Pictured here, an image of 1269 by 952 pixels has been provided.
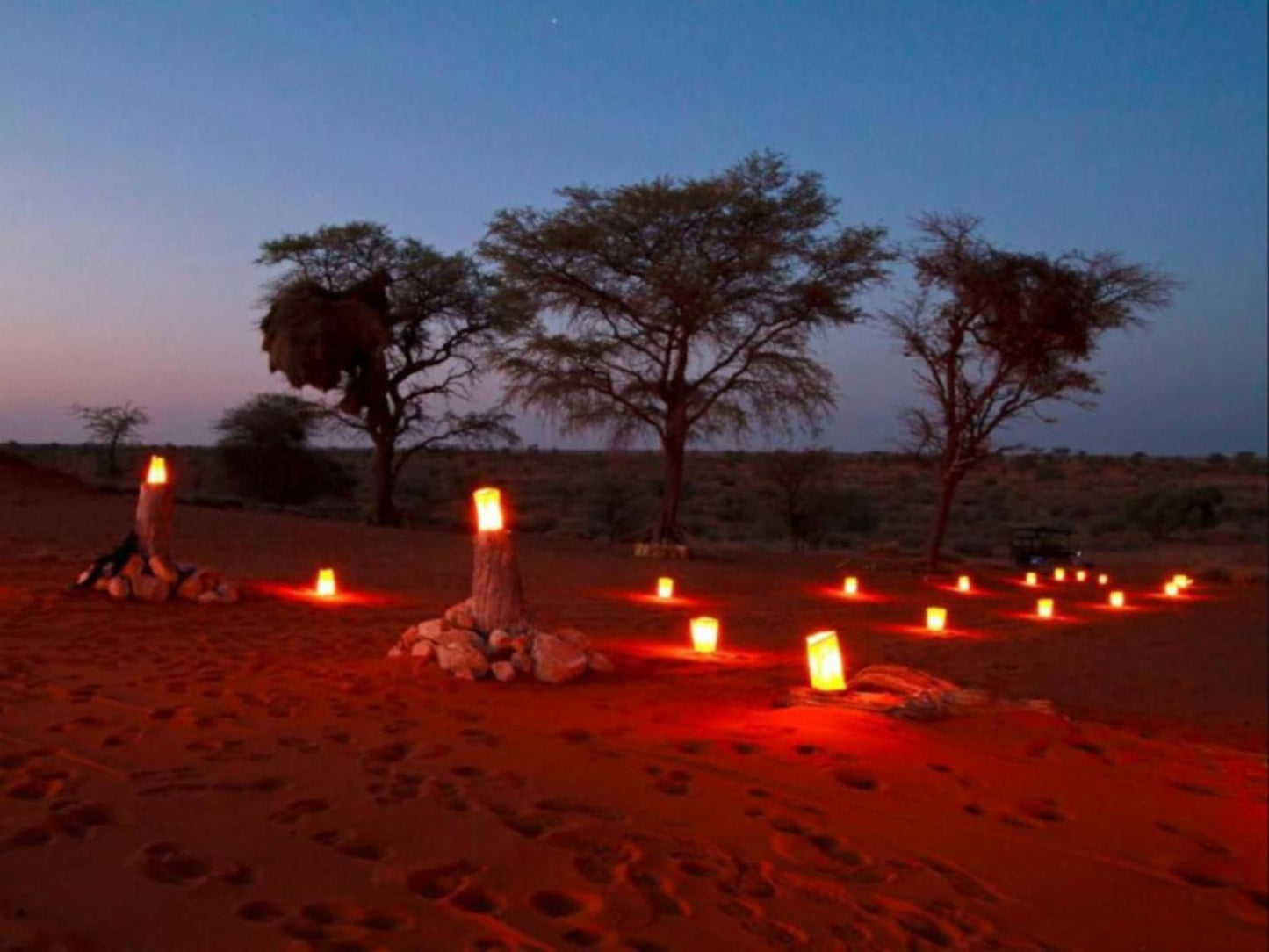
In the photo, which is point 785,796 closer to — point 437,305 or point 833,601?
point 833,601

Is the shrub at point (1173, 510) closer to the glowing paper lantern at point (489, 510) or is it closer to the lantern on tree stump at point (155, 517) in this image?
the glowing paper lantern at point (489, 510)

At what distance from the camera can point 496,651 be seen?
25.1ft

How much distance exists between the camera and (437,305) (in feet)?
81.0

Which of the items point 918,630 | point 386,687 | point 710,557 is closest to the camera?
point 386,687

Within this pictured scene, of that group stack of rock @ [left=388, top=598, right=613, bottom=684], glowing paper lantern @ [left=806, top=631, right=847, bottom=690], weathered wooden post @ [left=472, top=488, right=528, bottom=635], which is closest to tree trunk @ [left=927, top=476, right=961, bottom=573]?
glowing paper lantern @ [left=806, top=631, right=847, bottom=690]

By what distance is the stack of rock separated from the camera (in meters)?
7.44

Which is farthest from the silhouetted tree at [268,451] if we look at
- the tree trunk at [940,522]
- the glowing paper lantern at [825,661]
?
the glowing paper lantern at [825,661]

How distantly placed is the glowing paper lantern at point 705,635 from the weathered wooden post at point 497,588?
6.49ft

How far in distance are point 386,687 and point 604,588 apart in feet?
27.8

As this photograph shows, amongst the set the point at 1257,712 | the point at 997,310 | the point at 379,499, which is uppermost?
the point at 997,310

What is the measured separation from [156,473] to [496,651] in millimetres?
5593

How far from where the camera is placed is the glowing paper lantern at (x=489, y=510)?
8.30 meters

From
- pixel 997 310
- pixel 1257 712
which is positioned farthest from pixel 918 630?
pixel 997 310

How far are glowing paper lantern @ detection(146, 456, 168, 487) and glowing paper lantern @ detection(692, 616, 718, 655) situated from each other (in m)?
6.06
